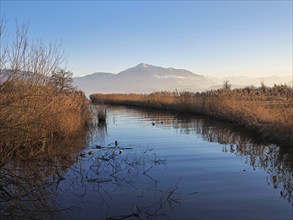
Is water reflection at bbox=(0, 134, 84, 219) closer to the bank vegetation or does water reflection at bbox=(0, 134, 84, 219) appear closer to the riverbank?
the bank vegetation

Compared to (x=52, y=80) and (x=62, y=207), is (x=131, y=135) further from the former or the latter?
(x=62, y=207)

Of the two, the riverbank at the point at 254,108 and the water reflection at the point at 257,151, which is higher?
the riverbank at the point at 254,108

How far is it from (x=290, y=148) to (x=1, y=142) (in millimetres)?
7943

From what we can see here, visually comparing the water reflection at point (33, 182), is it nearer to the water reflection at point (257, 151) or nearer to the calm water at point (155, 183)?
the calm water at point (155, 183)

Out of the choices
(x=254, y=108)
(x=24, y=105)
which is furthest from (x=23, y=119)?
(x=254, y=108)

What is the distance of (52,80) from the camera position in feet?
31.9

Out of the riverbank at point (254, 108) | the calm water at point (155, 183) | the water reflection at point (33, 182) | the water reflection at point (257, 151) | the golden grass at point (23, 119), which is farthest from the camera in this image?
the riverbank at point (254, 108)

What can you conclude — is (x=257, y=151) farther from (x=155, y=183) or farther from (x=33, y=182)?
(x=33, y=182)

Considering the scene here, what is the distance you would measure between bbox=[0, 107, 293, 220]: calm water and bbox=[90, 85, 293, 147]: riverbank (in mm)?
885

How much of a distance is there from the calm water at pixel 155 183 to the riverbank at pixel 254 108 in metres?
0.88

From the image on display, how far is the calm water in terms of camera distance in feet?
17.5

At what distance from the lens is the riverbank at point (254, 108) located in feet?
36.7

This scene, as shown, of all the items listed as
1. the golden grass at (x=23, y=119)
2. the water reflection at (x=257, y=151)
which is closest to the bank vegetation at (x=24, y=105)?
the golden grass at (x=23, y=119)

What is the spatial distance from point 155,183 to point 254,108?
9.69 meters
